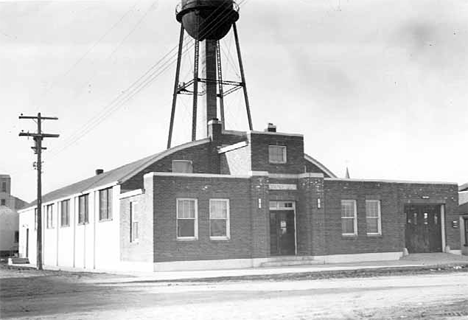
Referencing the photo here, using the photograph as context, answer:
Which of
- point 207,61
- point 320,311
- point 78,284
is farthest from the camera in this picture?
point 207,61

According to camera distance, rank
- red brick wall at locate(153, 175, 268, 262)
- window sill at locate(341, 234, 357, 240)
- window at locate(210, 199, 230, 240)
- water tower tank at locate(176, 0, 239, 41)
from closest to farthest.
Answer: red brick wall at locate(153, 175, 268, 262) → window at locate(210, 199, 230, 240) → window sill at locate(341, 234, 357, 240) → water tower tank at locate(176, 0, 239, 41)

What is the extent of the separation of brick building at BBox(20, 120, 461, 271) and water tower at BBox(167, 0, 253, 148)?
4174 millimetres

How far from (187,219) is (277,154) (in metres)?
5.95

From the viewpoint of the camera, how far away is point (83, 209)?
129 feet

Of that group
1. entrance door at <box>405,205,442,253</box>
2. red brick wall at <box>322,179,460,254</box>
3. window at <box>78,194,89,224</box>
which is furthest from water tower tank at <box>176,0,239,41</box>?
entrance door at <box>405,205,442,253</box>

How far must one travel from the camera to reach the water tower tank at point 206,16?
39.4 metres

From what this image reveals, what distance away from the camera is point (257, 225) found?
29.4 m

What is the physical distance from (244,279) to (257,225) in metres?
7.90

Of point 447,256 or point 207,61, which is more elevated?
point 207,61

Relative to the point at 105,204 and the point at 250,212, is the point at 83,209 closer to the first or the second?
the point at 105,204

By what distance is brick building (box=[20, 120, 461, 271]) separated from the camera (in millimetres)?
28281

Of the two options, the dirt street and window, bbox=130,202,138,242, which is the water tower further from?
the dirt street

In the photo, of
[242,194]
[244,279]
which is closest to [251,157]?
[242,194]

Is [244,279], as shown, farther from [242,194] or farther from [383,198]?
[383,198]
